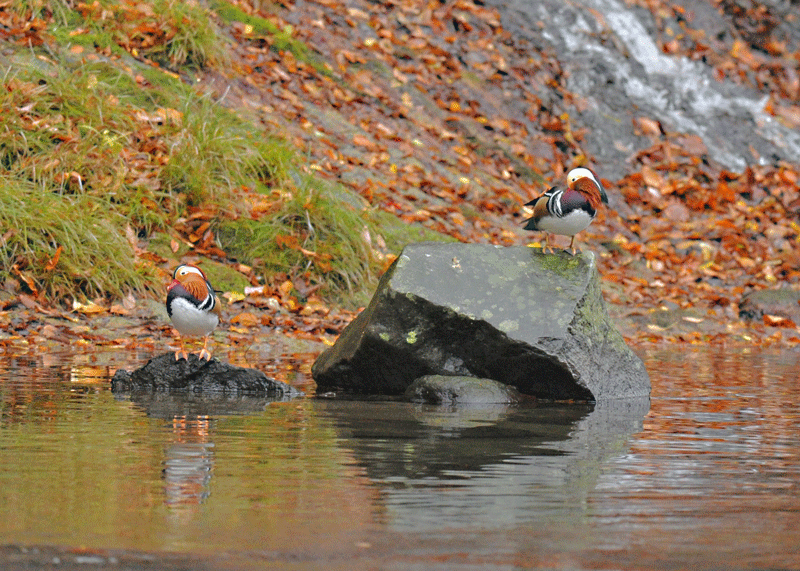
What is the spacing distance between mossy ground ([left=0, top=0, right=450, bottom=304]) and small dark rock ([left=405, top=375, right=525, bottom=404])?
385 centimetres

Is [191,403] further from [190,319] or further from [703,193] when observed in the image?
[703,193]

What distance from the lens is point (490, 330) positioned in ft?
20.3

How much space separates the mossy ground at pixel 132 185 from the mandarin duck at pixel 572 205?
12.4 ft

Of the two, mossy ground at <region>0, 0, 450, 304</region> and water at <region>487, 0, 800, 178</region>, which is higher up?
water at <region>487, 0, 800, 178</region>

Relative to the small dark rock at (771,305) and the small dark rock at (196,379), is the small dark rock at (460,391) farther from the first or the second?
the small dark rock at (771,305)

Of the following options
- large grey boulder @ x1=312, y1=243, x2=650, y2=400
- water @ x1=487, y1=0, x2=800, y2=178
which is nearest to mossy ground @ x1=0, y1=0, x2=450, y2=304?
large grey boulder @ x1=312, y1=243, x2=650, y2=400

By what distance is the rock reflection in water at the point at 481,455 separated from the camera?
3135mm

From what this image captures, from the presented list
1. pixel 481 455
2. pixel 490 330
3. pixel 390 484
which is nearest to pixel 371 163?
pixel 490 330

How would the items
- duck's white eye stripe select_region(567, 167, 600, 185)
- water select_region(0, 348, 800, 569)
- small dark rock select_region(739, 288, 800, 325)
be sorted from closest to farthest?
water select_region(0, 348, 800, 569), duck's white eye stripe select_region(567, 167, 600, 185), small dark rock select_region(739, 288, 800, 325)

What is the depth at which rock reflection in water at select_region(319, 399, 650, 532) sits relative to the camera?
3135 millimetres

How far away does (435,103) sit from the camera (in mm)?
14742

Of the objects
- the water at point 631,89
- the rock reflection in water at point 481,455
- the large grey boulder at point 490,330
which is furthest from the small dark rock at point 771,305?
the rock reflection in water at point 481,455

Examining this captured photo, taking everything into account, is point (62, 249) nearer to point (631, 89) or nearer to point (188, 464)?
point (188, 464)

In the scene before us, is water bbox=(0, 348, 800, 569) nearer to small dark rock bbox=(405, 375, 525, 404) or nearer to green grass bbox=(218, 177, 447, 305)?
small dark rock bbox=(405, 375, 525, 404)
